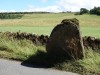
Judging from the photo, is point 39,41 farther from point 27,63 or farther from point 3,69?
point 3,69

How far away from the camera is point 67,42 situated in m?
11.7

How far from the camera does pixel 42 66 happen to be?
11305 millimetres

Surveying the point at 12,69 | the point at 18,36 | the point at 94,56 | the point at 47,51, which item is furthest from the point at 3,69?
the point at 18,36

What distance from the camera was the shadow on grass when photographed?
37.5 ft

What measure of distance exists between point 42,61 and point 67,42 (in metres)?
1.07

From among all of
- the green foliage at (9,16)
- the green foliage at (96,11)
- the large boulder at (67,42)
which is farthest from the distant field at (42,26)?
the green foliage at (9,16)

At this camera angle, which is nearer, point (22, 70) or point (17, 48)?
point (22, 70)

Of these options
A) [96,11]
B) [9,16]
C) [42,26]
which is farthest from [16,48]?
[9,16]

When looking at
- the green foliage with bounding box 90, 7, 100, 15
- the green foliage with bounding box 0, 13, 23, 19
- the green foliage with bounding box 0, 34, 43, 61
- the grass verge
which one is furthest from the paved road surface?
the green foliage with bounding box 0, 13, 23, 19

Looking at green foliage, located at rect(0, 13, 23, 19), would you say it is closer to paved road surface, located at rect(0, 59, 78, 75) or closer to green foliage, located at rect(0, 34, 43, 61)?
green foliage, located at rect(0, 34, 43, 61)

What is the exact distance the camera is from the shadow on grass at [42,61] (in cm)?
1143

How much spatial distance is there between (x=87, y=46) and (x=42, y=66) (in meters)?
2.45

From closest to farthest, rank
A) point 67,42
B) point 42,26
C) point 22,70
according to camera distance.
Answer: point 22,70
point 67,42
point 42,26

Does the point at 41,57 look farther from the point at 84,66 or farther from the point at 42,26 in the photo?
the point at 42,26
